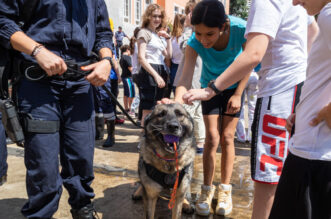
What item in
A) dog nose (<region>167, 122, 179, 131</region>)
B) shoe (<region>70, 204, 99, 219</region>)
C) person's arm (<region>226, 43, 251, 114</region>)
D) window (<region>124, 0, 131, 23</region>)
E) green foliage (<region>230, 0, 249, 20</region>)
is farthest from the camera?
green foliage (<region>230, 0, 249, 20</region>)

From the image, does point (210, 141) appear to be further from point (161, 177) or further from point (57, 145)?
point (57, 145)

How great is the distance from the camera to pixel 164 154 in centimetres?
246

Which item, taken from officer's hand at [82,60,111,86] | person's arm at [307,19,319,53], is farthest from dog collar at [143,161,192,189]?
person's arm at [307,19,319,53]

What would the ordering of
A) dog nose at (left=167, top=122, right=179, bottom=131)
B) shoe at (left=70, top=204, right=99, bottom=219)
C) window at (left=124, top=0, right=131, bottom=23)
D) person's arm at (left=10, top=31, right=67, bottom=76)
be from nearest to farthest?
Result: person's arm at (left=10, top=31, right=67, bottom=76) < shoe at (left=70, top=204, right=99, bottom=219) < dog nose at (left=167, top=122, right=179, bottom=131) < window at (left=124, top=0, right=131, bottom=23)

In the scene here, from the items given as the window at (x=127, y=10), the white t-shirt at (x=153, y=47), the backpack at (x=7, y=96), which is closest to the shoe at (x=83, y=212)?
the backpack at (x=7, y=96)

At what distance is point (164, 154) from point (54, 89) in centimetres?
111

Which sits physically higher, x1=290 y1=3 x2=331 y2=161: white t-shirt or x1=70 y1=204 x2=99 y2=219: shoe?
x1=290 y1=3 x2=331 y2=161: white t-shirt

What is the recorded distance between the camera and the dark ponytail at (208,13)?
215cm

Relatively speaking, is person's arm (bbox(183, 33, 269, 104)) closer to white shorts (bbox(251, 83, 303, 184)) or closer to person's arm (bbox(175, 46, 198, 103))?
white shorts (bbox(251, 83, 303, 184))

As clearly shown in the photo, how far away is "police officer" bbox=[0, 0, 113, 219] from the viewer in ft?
5.48

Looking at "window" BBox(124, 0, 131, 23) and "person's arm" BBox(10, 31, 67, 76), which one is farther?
"window" BBox(124, 0, 131, 23)

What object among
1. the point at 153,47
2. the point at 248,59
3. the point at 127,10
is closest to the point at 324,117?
the point at 248,59

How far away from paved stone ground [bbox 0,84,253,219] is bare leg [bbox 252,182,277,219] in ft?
2.61

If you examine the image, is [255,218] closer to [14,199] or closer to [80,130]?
[80,130]
